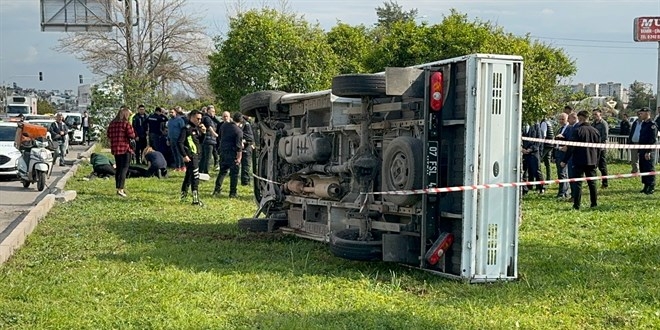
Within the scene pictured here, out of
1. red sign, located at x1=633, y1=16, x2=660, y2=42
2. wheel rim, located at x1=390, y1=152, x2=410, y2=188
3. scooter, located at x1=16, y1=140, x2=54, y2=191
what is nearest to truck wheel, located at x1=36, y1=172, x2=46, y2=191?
scooter, located at x1=16, y1=140, x2=54, y2=191

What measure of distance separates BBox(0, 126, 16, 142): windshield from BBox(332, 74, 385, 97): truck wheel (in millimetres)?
17464

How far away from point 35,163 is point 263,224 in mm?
9740

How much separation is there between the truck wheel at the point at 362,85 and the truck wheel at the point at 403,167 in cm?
54

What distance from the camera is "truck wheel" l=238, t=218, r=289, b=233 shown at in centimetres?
1157

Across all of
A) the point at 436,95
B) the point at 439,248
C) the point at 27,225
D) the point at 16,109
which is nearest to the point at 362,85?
the point at 436,95

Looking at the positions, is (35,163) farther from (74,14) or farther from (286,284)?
(74,14)

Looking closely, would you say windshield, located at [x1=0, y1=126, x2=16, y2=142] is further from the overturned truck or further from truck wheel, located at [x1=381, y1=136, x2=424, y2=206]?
truck wheel, located at [x1=381, y1=136, x2=424, y2=206]

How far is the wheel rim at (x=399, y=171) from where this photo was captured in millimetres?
8484

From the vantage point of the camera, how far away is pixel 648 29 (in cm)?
4450

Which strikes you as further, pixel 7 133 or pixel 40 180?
pixel 7 133

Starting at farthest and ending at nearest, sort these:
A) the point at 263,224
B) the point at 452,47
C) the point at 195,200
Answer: the point at 452,47 < the point at 195,200 < the point at 263,224

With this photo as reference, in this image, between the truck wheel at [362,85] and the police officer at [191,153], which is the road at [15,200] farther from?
the truck wheel at [362,85]

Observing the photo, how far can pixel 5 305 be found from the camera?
23.9 ft

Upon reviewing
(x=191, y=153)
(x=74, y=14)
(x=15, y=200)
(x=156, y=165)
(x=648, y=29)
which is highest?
(x=648, y=29)
